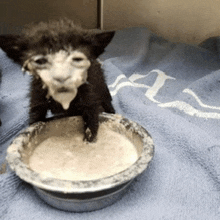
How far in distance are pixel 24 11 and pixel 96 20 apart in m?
0.47

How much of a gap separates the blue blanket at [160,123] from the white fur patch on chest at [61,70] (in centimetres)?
28

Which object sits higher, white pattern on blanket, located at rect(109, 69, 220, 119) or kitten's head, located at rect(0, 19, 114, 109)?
kitten's head, located at rect(0, 19, 114, 109)

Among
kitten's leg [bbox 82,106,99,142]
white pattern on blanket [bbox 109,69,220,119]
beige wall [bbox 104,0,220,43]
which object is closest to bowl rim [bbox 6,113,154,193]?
kitten's leg [bbox 82,106,99,142]

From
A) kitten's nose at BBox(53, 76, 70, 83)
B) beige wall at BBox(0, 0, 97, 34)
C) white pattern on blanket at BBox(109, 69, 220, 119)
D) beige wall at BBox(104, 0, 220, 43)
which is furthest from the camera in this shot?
beige wall at BBox(104, 0, 220, 43)

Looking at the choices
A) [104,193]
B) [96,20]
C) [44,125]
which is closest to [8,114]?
[44,125]

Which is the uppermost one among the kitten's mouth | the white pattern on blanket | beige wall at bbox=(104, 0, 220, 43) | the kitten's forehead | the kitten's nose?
the kitten's forehead

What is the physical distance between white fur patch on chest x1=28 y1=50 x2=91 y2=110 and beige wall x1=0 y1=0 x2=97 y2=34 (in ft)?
2.58

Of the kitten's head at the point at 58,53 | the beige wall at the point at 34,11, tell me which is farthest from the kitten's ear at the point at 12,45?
the beige wall at the point at 34,11

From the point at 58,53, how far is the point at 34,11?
0.95 metres

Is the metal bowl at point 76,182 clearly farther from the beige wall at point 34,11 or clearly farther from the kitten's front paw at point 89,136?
the beige wall at point 34,11

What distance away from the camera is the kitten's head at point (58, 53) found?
0.54m

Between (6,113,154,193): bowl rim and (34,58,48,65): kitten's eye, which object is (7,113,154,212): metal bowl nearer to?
(6,113,154,193): bowl rim

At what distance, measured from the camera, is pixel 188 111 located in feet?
3.44

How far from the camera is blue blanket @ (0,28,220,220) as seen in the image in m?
0.67
